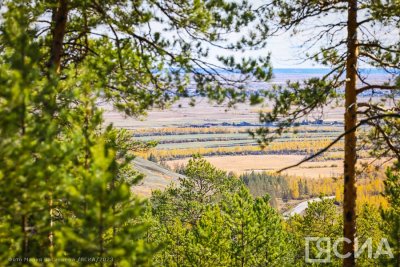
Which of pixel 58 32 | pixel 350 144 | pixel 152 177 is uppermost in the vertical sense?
pixel 58 32

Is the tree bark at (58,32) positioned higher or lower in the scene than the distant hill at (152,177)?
higher

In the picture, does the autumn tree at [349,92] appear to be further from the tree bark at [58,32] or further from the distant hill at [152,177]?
the distant hill at [152,177]

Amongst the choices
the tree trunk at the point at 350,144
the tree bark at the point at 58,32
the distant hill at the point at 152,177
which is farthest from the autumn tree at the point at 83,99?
the distant hill at the point at 152,177

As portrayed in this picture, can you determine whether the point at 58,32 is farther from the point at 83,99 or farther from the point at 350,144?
the point at 350,144

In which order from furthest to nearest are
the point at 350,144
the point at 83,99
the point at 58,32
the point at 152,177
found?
the point at 152,177, the point at 350,144, the point at 58,32, the point at 83,99

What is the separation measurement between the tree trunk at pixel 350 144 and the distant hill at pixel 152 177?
11121 cm

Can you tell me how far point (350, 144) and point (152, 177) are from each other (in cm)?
12564

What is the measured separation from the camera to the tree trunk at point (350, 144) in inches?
324

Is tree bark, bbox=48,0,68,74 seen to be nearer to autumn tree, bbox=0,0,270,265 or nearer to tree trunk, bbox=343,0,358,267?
autumn tree, bbox=0,0,270,265

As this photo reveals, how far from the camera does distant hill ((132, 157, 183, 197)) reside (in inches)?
4870

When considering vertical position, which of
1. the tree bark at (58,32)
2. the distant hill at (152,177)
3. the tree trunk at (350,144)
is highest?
the tree bark at (58,32)

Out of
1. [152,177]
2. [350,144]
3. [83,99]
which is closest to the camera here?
[83,99]

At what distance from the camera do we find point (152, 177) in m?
132

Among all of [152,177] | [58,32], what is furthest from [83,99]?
[152,177]
